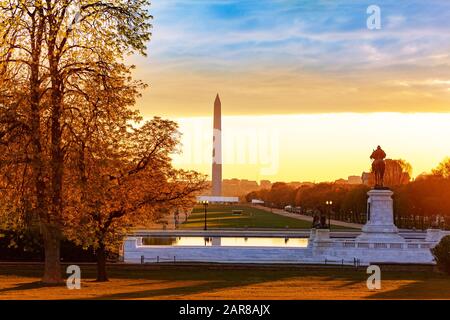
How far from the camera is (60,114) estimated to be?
92.3 feet

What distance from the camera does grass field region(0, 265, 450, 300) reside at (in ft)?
78.3

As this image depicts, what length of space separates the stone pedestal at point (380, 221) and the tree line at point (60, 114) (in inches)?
1041

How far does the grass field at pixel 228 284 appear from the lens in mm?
23859

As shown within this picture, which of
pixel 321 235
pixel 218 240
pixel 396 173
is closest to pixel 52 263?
pixel 321 235

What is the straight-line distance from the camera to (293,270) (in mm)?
38969

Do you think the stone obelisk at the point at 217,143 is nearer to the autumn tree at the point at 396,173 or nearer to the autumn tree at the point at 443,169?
the autumn tree at the point at 443,169

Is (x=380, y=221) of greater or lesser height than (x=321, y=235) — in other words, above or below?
above

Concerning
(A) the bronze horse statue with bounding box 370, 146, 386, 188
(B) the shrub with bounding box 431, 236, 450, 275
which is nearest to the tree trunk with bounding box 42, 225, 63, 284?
(B) the shrub with bounding box 431, 236, 450, 275

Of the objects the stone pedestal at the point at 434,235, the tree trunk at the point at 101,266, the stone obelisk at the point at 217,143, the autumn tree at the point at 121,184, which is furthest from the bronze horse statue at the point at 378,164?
the stone obelisk at the point at 217,143

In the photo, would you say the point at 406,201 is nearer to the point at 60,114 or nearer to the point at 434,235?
the point at 434,235

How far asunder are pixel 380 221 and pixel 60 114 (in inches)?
1196
